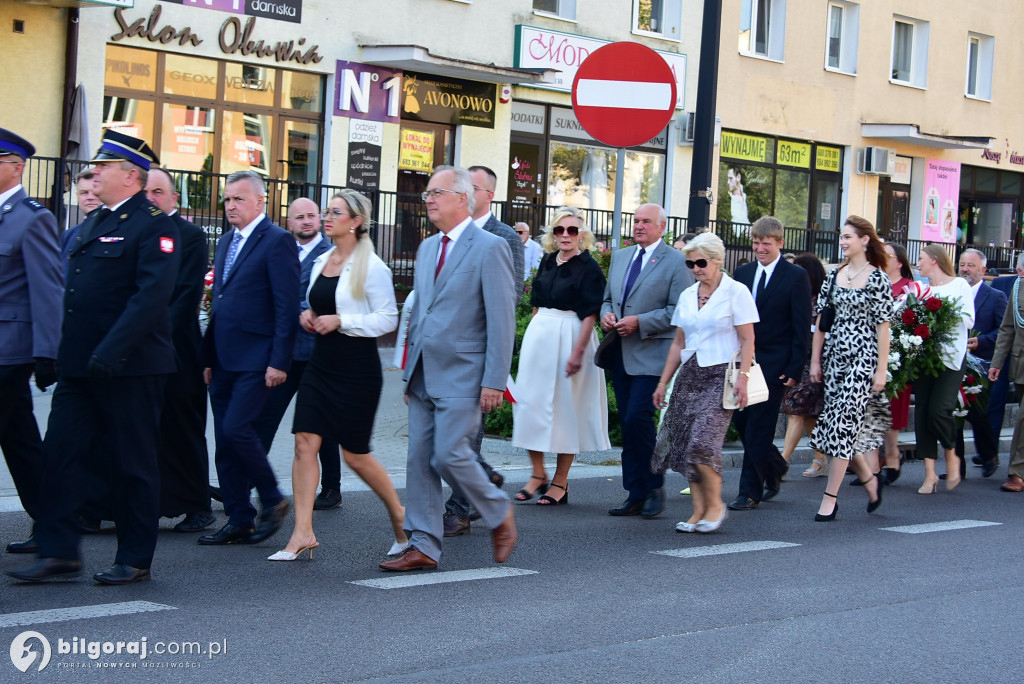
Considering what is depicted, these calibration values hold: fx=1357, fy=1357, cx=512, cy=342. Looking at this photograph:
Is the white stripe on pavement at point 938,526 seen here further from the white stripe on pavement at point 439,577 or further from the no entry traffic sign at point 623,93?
the no entry traffic sign at point 623,93

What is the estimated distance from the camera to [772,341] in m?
9.37

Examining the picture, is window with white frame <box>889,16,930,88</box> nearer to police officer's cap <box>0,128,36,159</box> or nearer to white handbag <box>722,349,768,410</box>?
white handbag <box>722,349,768,410</box>

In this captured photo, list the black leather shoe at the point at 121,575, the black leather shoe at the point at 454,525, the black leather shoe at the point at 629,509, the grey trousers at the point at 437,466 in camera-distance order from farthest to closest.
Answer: the black leather shoe at the point at 629,509 < the black leather shoe at the point at 454,525 < the grey trousers at the point at 437,466 < the black leather shoe at the point at 121,575

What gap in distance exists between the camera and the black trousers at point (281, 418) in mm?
8219

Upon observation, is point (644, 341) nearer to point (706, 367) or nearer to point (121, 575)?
point (706, 367)

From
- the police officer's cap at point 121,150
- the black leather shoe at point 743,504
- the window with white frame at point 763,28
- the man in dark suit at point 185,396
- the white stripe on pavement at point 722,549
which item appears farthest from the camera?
the window with white frame at point 763,28

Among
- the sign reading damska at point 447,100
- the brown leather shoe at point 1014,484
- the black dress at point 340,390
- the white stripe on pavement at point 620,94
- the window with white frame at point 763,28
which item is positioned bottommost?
the brown leather shoe at point 1014,484

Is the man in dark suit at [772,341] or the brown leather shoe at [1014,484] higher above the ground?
the man in dark suit at [772,341]

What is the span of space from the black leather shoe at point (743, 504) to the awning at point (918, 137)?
2191 centimetres

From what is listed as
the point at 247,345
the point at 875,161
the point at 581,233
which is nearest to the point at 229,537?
the point at 247,345

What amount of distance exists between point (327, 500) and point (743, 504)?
2.87m

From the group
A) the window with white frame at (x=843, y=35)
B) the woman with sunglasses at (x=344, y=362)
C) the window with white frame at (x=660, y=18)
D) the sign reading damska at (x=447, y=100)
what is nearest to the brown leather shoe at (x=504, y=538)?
the woman with sunglasses at (x=344, y=362)

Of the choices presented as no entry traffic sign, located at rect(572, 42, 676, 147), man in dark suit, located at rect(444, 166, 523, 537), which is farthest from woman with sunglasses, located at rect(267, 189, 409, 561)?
no entry traffic sign, located at rect(572, 42, 676, 147)

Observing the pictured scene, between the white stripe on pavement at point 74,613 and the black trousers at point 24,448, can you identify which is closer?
the white stripe on pavement at point 74,613
